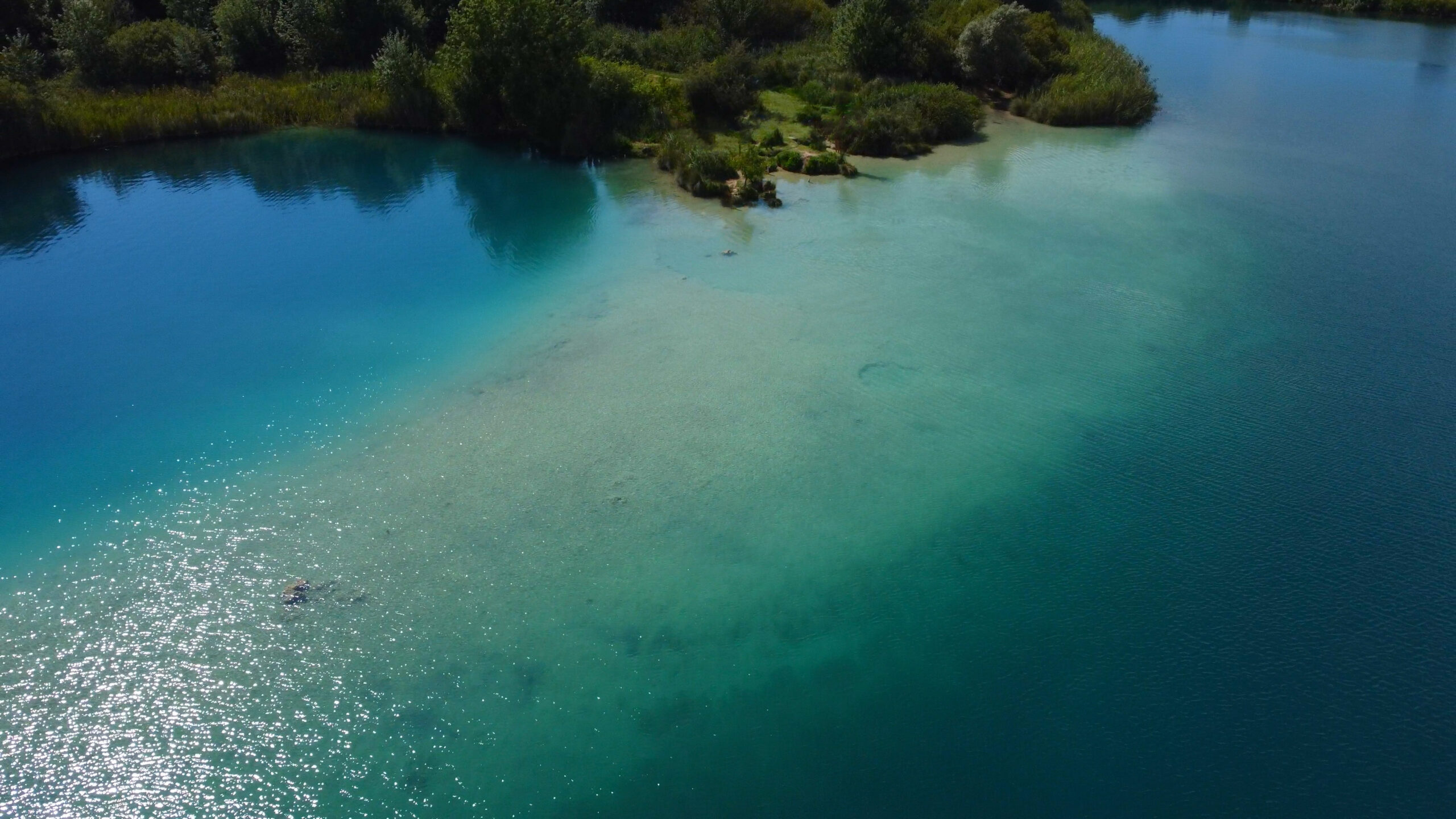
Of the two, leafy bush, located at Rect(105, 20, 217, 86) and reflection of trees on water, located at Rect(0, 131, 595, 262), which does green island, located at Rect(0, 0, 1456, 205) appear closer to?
leafy bush, located at Rect(105, 20, 217, 86)

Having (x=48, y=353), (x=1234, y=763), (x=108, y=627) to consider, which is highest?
(x=48, y=353)

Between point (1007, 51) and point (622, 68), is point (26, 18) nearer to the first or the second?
point (622, 68)

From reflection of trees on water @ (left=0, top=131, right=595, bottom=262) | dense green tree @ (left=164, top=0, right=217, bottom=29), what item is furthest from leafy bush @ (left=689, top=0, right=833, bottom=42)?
dense green tree @ (left=164, top=0, right=217, bottom=29)

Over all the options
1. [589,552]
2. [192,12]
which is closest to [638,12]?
[192,12]

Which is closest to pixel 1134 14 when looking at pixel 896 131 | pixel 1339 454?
pixel 896 131

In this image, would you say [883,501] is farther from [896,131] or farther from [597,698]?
[896,131]
